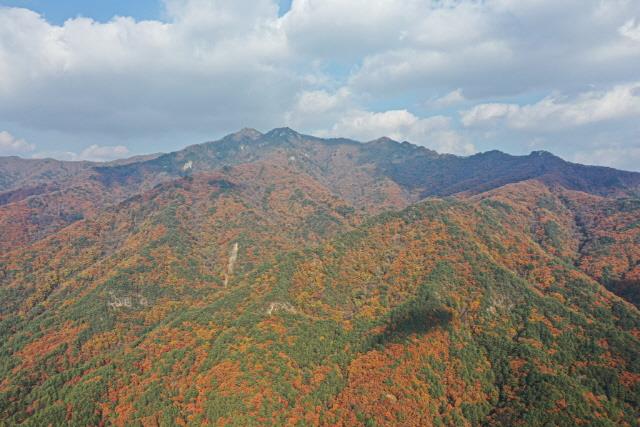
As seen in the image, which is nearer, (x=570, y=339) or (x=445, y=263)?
(x=570, y=339)

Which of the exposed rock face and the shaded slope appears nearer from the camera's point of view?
the shaded slope

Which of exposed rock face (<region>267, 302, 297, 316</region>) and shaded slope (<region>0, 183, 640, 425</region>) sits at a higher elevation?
exposed rock face (<region>267, 302, 297, 316</region>)

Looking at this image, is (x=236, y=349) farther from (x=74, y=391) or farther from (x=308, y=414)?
(x=74, y=391)

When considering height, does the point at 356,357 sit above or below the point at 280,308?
below

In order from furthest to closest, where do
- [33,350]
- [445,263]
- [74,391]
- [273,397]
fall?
[445,263] < [33,350] < [74,391] < [273,397]

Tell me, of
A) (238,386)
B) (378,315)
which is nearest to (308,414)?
(238,386)

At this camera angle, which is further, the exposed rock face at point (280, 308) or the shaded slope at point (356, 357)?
the exposed rock face at point (280, 308)

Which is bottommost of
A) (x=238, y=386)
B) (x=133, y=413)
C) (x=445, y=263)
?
(x=133, y=413)

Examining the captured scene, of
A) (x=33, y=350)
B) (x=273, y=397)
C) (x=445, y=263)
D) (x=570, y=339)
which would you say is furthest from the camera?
(x=445, y=263)

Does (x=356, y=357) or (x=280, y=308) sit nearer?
(x=356, y=357)

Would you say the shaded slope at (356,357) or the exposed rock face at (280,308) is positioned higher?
the exposed rock face at (280,308)

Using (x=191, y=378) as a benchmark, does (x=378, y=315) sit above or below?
above
